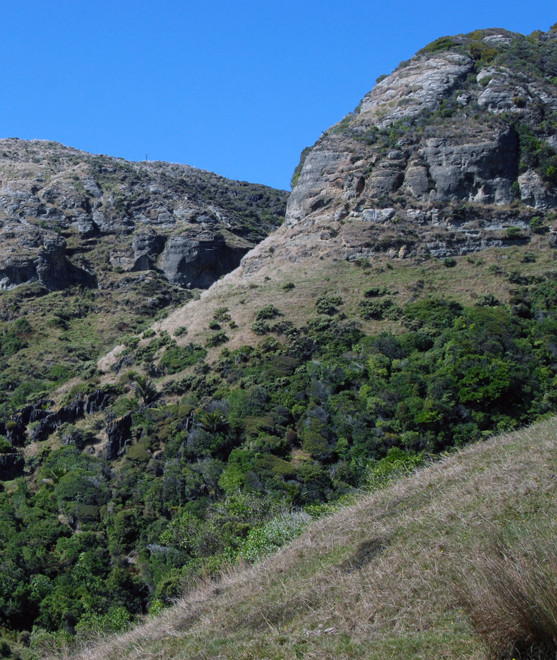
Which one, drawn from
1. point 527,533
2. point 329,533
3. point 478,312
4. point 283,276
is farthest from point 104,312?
point 527,533

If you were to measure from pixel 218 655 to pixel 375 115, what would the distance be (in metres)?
58.5

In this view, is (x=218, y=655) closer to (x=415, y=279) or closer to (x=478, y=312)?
(x=478, y=312)

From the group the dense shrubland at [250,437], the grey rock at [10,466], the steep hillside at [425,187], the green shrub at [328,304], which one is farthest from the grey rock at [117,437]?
the green shrub at [328,304]

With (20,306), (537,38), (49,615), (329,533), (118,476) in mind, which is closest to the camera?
(329,533)

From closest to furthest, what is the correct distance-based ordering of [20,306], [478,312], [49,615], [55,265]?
[49,615] → [478,312] → [20,306] → [55,265]

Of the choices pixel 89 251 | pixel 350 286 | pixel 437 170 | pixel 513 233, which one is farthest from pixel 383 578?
pixel 89 251

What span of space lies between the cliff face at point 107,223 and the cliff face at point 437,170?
1802cm

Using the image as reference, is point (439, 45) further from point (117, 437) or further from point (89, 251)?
point (117, 437)

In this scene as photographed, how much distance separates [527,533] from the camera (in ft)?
23.0

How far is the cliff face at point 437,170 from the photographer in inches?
1880

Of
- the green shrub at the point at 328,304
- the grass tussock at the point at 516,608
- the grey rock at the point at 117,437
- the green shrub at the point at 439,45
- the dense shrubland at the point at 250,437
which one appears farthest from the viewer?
the green shrub at the point at 439,45

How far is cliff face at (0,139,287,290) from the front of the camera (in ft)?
220

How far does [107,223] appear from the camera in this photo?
76.3 m

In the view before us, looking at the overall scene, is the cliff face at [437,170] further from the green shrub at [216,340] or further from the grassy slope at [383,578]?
the grassy slope at [383,578]
